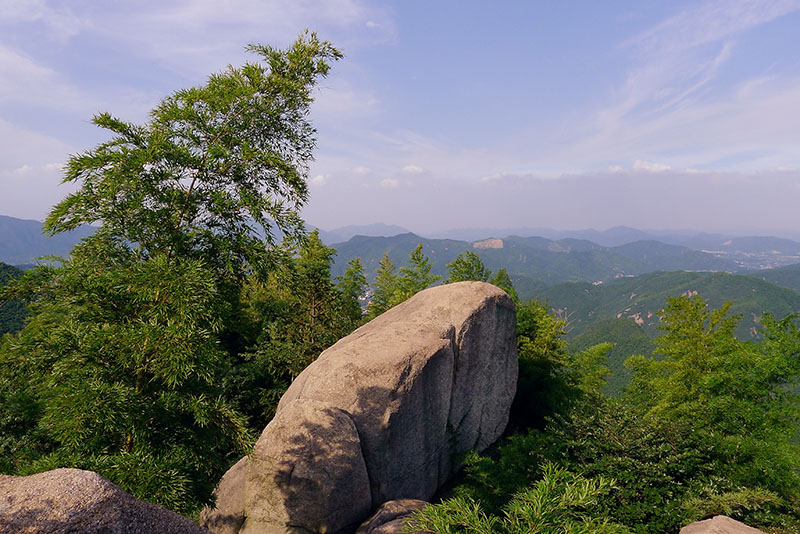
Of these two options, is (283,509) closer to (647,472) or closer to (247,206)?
(247,206)

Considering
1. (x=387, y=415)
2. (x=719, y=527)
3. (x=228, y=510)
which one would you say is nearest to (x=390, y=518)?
(x=387, y=415)

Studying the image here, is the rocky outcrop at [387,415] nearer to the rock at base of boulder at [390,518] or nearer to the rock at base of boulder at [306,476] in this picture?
the rock at base of boulder at [306,476]

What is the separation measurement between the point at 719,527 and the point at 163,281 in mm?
12125

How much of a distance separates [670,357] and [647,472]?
10.9 metres

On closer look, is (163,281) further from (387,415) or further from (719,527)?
(719,527)

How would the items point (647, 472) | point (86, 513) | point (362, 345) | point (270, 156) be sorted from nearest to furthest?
point (86, 513), point (270, 156), point (647, 472), point (362, 345)

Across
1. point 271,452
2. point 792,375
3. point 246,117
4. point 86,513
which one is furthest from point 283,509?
point 792,375

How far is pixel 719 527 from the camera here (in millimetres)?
7789

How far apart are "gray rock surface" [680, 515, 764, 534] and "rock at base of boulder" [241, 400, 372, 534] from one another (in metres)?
7.74

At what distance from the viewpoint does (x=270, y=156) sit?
6.12 metres

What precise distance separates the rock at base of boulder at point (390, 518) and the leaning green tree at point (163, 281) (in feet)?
12.3

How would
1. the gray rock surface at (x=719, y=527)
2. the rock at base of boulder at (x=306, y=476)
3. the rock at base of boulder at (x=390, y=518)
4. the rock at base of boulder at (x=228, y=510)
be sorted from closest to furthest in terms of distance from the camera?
the gray rock surface at (x=719, y=527)
the rock at base of boulder at (x=390, y=518)
the rock at base of boulder at (x=306, y=476)
the rock at base of boulder at (x=228, y=510)

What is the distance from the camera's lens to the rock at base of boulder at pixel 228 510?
30.2 ft

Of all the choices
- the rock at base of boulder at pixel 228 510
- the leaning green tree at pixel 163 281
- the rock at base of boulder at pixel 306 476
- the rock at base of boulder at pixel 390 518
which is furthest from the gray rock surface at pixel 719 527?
the rock at base of boulder at pixel 228 510
